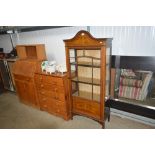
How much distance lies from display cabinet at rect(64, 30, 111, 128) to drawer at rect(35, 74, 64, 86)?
20 centimetres

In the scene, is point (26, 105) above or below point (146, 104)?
below

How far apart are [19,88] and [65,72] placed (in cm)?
145

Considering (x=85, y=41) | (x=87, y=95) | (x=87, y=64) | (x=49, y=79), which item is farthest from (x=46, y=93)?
(x=85, y=41)

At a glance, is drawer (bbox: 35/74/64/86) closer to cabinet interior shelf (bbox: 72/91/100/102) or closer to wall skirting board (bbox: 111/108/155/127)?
cabinet interior shelf (bbox: 72/91/100/102)

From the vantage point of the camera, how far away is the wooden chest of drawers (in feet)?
7.97

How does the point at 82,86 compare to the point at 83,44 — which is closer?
the point at 83,44

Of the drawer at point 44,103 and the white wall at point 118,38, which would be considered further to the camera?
the drawer at point 44,103

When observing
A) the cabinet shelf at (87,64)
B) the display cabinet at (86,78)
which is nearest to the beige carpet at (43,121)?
the display cabinet at (86,78)

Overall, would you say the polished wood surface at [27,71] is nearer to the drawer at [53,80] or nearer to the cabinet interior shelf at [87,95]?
the drawer at [53,80]

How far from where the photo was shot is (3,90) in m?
4.30

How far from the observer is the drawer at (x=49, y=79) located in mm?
2402

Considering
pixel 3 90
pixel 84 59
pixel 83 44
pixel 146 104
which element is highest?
pixel 83 44
